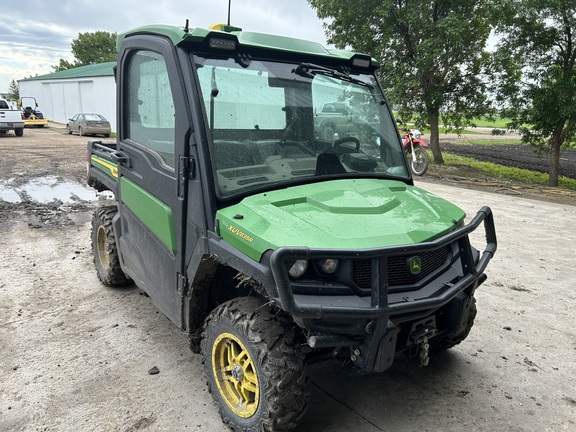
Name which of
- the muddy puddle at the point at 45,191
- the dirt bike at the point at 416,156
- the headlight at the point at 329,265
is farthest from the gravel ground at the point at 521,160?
the headlight at the point at 329,265

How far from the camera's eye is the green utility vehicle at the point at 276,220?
2.43 metres

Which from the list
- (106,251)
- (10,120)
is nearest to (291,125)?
(106,251)

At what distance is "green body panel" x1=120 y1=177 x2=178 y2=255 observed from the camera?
123 inches

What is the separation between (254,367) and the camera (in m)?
2.57

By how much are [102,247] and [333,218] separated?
10.7 ft

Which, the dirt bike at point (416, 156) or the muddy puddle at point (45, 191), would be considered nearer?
the muddy puddle at point (45, 191)

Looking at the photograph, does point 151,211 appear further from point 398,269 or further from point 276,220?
point 398,269

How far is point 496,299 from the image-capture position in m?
4.88

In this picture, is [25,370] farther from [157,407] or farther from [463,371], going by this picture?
[463,371]

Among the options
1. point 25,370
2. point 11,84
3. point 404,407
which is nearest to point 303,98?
point 404,407

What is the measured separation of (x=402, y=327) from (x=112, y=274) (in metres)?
3.15

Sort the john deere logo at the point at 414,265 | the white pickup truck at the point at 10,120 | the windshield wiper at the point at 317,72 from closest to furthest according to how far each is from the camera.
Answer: the john deere logo at the point at 414,265 → the windshield wiper at the point at 317,72 → the white pickup truck at the point at 10,120

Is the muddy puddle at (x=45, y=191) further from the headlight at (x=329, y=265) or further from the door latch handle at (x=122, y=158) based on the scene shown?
the headlight at (x=329, y=265)

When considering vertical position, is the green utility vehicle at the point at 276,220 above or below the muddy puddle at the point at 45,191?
above
